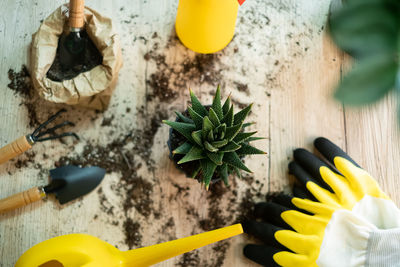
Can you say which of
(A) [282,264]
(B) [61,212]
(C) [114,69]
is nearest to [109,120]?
(C) [114,69]

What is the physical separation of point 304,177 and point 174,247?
1.27ft

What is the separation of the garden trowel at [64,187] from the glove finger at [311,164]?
52cm

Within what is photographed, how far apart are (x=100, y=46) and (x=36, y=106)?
25cm

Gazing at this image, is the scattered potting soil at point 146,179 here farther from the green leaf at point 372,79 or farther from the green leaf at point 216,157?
the green leaf at point 372,79

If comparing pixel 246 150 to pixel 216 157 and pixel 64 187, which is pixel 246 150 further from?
pixel 64 187

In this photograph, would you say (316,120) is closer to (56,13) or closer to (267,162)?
(267,162)

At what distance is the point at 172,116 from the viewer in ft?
3.07

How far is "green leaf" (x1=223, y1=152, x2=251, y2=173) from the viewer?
2.33ft

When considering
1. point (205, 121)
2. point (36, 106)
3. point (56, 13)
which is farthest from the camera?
point (36, 106)

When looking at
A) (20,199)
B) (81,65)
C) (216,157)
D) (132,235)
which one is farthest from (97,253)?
(81,65)

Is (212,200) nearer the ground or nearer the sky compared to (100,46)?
nearer the ground

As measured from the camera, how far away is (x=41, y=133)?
2.91ft

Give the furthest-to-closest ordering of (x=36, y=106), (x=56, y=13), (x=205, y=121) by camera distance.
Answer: (x=36, y=106) → (x=56, y=13) → (x=205, y=121)

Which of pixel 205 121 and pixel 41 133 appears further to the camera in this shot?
pixel 41 133
